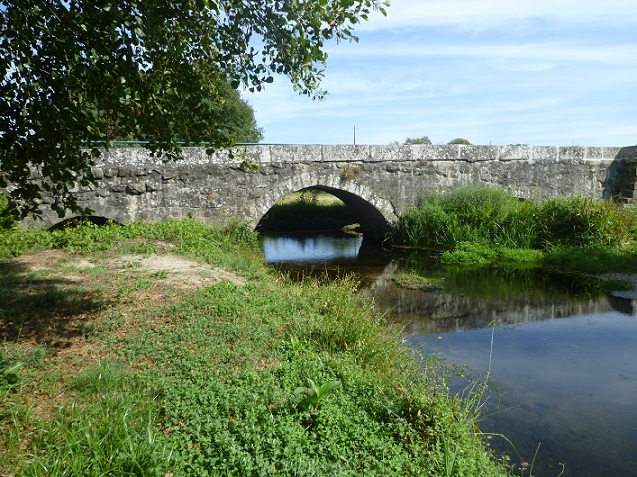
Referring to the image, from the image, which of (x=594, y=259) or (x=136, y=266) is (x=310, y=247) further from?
(x=136, y=266)

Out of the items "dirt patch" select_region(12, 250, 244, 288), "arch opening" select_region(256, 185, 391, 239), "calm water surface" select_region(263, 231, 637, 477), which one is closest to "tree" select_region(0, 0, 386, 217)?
"dirt patch" select_region(12, 250, 244, 288)

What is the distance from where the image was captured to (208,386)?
11.9 feet

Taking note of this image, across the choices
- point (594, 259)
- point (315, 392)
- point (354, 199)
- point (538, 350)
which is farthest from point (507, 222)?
point (315, 392)

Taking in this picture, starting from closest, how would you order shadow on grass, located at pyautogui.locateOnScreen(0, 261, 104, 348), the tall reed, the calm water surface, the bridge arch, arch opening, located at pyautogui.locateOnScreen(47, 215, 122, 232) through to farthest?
the calm water surface, shadow on grass, located at pyautogui.locateOnScreen(0, 261, 104, 348), arch opening, located at pyautogui.locateOnScreen(47, 215, 122, 232), the tall reed, the bridge arch

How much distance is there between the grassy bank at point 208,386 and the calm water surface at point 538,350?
1.66 ft

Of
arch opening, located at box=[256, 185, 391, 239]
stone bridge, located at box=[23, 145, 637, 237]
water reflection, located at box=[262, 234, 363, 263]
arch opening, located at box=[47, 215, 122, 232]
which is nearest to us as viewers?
arch opening, located at box=[47, 215, 122, 232]

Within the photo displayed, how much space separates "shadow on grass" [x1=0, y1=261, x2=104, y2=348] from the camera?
4.41 metres

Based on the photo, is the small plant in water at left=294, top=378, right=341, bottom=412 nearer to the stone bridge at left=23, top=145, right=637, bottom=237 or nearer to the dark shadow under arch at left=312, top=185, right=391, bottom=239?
the stone bridge at left=23, top=145, right=637, bottom=237

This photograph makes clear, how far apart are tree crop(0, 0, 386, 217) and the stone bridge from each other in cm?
385

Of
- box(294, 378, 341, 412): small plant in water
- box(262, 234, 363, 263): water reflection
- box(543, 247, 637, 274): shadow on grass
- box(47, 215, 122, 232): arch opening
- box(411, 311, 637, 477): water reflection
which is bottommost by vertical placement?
box(411, 311, 637, 477): water reflection

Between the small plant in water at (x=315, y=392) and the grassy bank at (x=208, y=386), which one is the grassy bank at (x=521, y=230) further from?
the small plant in water at (x=315, y=392)

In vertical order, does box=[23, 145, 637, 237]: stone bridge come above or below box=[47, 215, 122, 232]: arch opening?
above

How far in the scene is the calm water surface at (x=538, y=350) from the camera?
3.91 metres

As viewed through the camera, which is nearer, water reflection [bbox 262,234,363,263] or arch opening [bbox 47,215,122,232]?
arch opening [bbox 47,215,122,232]
